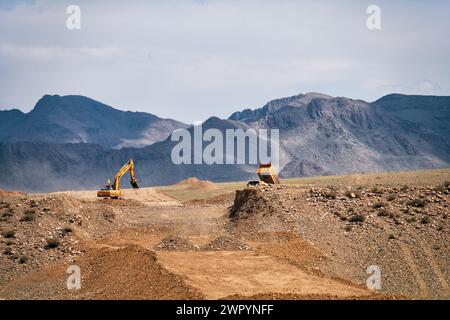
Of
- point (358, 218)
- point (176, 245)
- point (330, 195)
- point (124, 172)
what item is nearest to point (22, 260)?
point (176, 245)

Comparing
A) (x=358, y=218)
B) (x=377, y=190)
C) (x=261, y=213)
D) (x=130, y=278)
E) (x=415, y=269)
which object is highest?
(x=377, y=190)

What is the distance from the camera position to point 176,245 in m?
29.0

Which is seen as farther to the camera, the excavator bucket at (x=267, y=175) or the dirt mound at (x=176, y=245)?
the excavator bucket at (x=267, y=175)

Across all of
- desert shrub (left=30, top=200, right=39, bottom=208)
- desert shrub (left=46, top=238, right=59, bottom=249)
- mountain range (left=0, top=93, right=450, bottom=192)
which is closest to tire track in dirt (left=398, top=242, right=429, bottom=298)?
desert shrub (left=46, top=238, right=59, bottom=249)

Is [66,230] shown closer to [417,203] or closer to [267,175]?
[417,203]

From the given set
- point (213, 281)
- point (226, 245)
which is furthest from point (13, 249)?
point (213, 281)

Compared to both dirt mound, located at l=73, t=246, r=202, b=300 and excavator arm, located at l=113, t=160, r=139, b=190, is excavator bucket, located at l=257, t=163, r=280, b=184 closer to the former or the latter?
excavator arm, located at l=113, t=160, r=139, b=190

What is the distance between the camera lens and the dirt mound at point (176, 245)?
1129 inches

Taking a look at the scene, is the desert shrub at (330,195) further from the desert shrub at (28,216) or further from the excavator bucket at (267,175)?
the excavator bucket at (267,175)

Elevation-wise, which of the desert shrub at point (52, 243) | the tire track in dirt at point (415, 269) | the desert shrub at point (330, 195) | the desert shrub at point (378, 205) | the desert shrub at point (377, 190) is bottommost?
the tire track in dirt at point (415, 269)

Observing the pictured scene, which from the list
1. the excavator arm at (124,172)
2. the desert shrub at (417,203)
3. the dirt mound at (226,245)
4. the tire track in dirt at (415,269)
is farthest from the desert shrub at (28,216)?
the excavator arm at (124,172)

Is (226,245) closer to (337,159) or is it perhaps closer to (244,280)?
(244,280)
